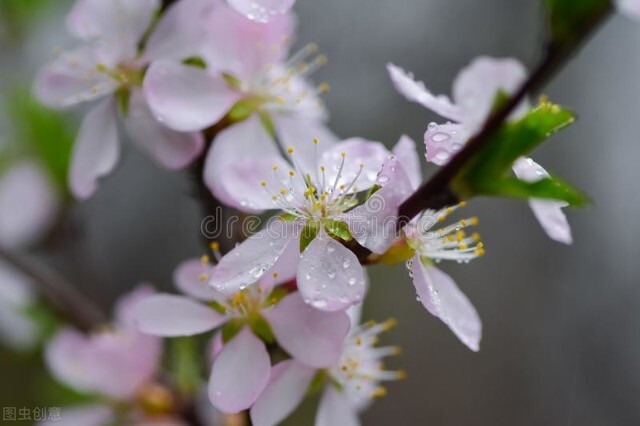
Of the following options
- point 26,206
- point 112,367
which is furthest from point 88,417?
point 26,206

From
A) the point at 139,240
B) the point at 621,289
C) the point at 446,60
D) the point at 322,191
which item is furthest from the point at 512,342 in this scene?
the point at 322,191

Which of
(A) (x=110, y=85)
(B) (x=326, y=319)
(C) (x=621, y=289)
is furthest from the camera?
(C) (x=621, y=289)

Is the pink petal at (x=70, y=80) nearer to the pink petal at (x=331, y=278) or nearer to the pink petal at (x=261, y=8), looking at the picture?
the pink petal at (x=261, y=8)

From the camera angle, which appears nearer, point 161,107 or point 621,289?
point 161,107

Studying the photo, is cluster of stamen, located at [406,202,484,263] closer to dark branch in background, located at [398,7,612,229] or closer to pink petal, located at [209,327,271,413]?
dark branch in background, located at [398,7,612,229]

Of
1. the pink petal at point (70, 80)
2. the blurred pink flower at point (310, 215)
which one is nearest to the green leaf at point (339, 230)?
the blurred pink flower at point (310, 215)

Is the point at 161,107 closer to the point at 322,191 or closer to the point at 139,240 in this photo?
the point at 322,191
